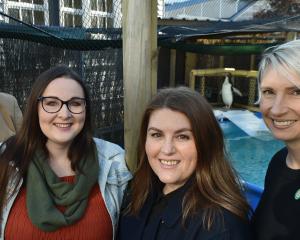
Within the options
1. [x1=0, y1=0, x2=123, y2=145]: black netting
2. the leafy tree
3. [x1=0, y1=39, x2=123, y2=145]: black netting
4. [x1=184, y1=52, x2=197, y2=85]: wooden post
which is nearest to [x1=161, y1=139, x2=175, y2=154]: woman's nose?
[x1=0, y1=0, x2=123, y2=145]: black netting

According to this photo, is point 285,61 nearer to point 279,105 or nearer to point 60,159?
point 279,105

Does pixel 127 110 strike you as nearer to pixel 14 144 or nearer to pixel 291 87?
pixel 14 144

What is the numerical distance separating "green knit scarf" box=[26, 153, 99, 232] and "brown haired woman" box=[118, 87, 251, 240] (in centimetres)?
24

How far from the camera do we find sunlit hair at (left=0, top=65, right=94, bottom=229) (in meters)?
1.67

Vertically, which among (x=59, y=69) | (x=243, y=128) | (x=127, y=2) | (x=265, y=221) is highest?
(x=127, y=2)

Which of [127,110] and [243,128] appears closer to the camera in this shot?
[127,110]

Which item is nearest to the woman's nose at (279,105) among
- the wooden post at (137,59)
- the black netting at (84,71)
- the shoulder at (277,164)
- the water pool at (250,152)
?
the shoulder at (277,164)

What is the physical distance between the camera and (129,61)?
1728 millimetres

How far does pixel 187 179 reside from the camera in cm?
149

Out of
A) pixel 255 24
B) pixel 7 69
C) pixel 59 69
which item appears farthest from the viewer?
pixel 255 24

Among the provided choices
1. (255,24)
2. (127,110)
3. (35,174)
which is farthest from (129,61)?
(255,24)

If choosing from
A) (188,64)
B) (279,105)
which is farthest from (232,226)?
(188,64)

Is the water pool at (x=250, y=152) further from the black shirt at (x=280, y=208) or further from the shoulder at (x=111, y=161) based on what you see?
the black shirt at (x=280, y=208)

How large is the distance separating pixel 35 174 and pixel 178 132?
2.19 ft
